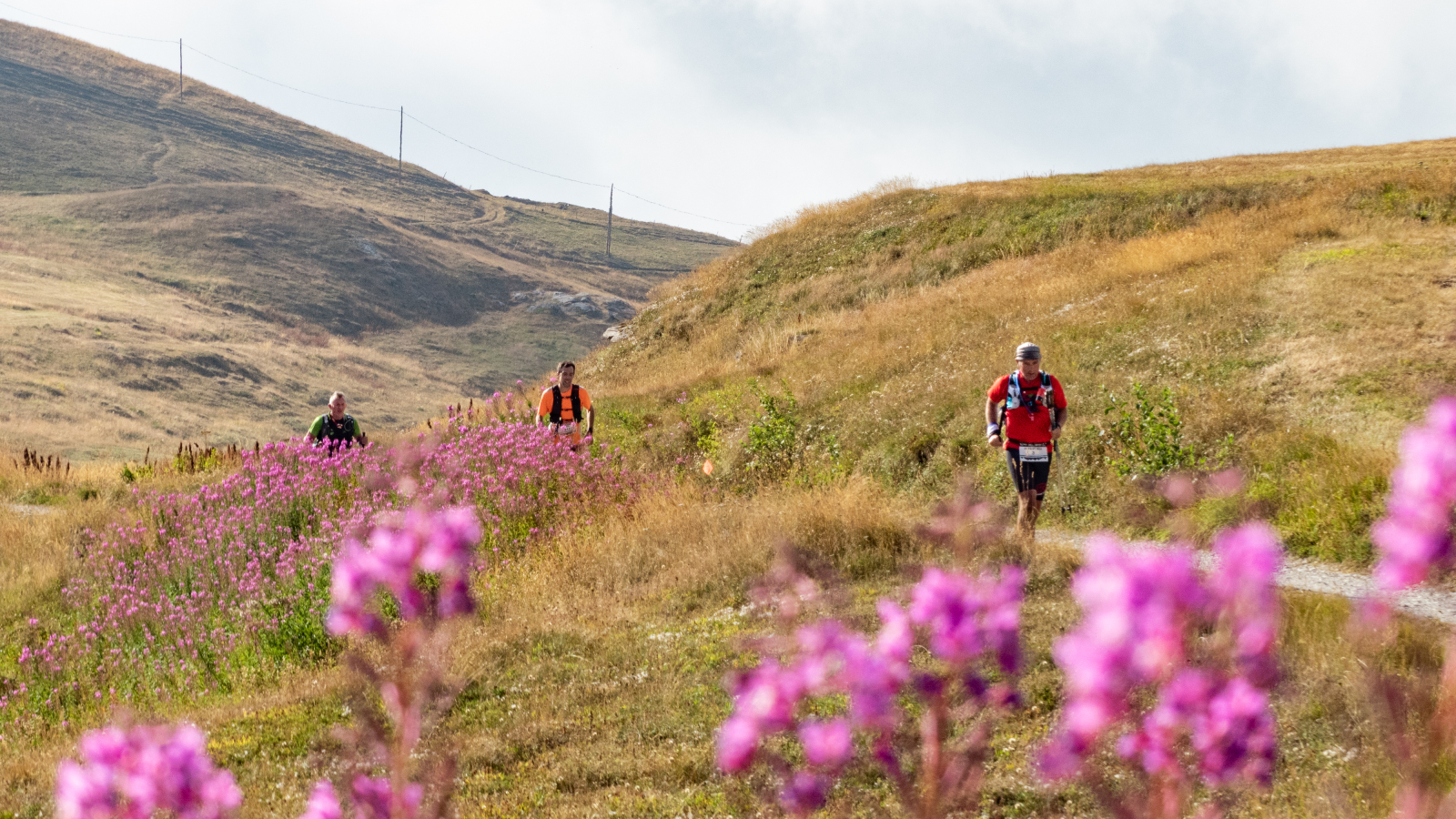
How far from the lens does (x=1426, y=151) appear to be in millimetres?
26141

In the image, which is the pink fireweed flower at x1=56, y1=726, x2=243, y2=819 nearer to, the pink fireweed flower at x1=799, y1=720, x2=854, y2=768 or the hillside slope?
the pink fireweed flower at x1=799, y1=720, x2=854, y2=768

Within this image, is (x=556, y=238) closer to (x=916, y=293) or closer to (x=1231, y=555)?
(x=916, y=293)

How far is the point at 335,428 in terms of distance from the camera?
1316 cm

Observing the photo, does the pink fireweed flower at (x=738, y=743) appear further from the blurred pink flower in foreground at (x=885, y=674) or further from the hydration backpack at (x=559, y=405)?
the hydration backpack at (x=559, y=405)

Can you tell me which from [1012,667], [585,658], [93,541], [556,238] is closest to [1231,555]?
[1012,667]

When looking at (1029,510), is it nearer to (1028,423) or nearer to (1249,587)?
(1028,423)

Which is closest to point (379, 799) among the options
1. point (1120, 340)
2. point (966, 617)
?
point (966, 617)

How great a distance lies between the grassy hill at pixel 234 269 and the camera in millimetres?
44656

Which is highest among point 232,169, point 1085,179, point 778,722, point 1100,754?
point 232,169

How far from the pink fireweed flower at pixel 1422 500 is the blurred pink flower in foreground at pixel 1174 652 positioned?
11 centimetres

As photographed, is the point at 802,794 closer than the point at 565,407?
Yes

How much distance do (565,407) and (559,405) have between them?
0.09m

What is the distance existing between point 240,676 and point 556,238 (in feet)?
Answer: 403

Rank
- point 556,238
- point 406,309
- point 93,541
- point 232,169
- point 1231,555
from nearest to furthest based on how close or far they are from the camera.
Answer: point 1231,555 < point 93,541 < point 406,309 < point 232,169 < point 556,238
